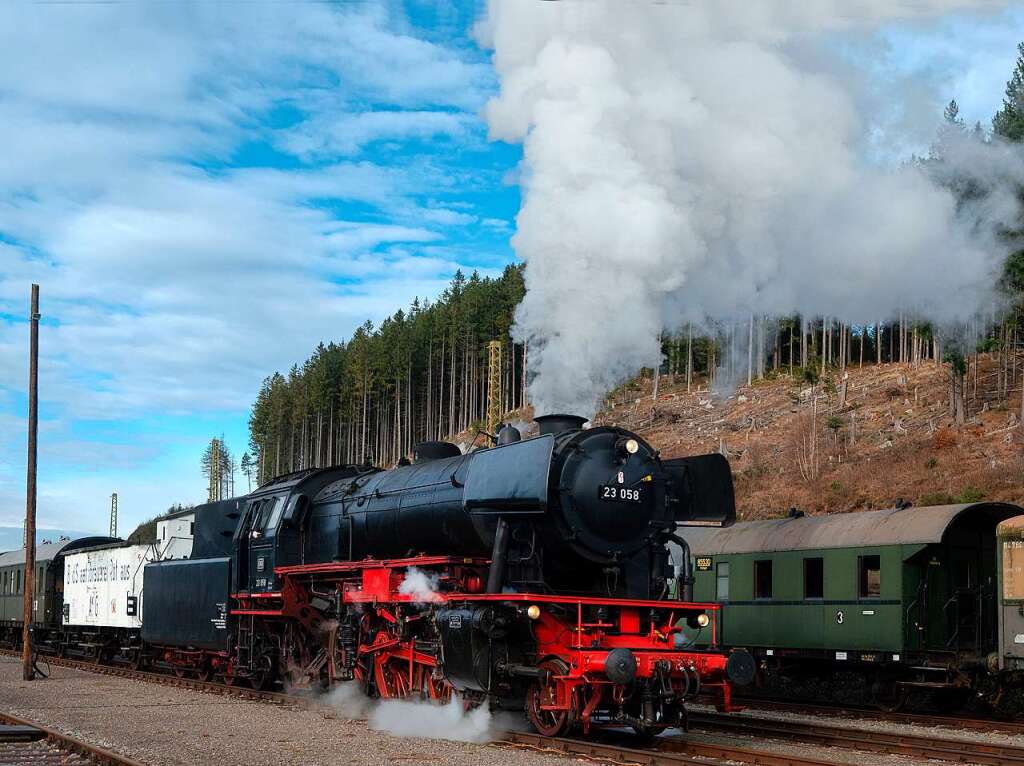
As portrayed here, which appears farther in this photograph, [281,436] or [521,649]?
[281,436]

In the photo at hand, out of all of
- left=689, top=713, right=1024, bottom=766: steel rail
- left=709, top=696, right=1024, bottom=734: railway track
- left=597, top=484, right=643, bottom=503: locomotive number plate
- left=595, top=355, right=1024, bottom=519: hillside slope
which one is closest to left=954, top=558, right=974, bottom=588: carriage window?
left=709, top=696, right=1024, bottom=734: railway track

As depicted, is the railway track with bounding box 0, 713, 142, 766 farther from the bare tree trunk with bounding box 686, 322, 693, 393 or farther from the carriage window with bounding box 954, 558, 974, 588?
the bare tree trunk with bounding box 686, 322, 693, 393

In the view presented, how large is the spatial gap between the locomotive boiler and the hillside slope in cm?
1310

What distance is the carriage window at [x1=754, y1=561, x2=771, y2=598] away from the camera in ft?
56.2

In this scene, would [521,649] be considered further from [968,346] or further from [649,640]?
[968,346]

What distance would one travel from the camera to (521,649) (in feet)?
36.7

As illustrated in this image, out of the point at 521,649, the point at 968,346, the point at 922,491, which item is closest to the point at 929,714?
the point at 521,649

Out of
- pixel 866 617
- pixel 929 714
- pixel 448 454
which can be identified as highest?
pixel 448 454

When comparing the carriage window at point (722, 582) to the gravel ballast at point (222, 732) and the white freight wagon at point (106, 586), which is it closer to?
the gravel ballast at point (222, 732)

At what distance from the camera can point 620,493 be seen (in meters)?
11.5

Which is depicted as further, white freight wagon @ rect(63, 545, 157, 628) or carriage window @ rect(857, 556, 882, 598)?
white freight wagon @ rect(63, 545, 157, 628)

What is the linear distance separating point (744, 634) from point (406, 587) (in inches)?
274

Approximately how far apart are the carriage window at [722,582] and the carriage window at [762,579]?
2.16 feet

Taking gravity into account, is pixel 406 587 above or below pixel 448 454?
below
